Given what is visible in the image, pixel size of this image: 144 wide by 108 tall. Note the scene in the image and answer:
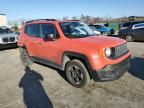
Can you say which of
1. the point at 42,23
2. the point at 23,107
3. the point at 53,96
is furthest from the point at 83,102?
the point at 42,23

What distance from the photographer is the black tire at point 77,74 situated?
529 centimetres

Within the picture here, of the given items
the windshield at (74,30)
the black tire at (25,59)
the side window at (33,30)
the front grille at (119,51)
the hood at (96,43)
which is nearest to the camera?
the hood at (96,43)

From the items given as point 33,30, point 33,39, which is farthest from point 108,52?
point 33,30

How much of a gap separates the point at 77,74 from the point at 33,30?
9.93 ft

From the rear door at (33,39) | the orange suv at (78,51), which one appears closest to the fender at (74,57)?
the orange suv at (78,51)

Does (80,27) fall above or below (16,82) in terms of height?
above

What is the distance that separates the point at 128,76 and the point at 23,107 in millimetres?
3455

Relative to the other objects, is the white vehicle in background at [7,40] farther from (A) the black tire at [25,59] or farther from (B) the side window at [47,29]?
(B) the side window at [47,29]

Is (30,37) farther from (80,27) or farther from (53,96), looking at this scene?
(53,96)

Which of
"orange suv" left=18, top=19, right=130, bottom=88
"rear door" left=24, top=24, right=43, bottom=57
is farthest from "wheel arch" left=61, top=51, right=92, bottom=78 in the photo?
"rear door" left=24, top=24, right=43, bottom=57

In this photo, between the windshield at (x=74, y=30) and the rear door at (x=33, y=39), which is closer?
the windshield at (x=74, y=30)

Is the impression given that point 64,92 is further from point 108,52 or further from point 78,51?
point 108,52

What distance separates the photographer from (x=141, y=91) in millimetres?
5020

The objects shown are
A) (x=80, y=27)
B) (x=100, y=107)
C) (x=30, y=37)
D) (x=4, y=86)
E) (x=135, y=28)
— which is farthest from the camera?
(x=135, y=28)
